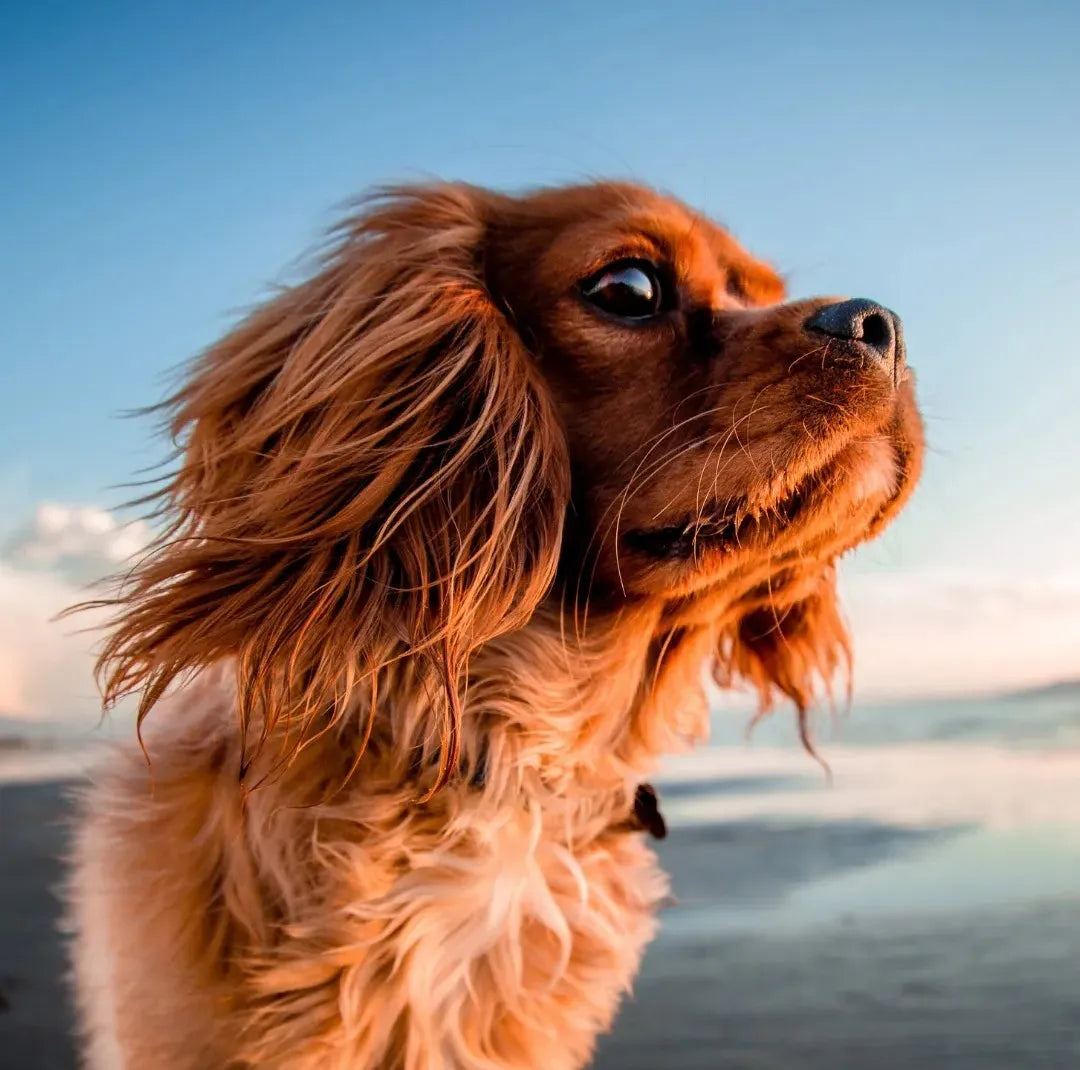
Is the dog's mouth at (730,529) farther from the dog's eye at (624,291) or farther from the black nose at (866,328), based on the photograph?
the dog's eye at (624,291)

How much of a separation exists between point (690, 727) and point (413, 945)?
80 cm

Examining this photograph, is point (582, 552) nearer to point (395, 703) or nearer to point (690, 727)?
point (395, 703)

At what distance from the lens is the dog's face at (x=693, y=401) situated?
69.0 inches

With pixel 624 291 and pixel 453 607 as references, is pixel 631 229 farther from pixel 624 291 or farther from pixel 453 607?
pixel 453 607

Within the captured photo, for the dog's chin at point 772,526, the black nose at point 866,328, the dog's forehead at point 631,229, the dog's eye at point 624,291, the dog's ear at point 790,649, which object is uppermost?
the dog's forehead at point 631,229

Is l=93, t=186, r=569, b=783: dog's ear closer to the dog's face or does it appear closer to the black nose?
the dog's face

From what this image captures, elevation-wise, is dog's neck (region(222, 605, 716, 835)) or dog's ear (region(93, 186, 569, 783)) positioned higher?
dog's ear (region(93, 186, 569, 783))

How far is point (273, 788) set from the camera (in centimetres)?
191

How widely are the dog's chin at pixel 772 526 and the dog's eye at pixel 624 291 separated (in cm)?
43

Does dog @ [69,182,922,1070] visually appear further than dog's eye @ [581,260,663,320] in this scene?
No

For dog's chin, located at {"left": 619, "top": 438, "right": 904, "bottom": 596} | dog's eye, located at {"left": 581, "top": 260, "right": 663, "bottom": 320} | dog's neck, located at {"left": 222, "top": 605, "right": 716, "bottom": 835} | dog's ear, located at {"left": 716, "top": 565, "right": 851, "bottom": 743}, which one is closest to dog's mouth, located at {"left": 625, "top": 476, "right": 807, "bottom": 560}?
dog's chin, located at {"left": 619, "top": 438, "right": 904, "bottom": 596}

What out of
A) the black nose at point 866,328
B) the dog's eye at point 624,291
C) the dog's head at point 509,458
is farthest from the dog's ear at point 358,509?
the black nose at point 866,328

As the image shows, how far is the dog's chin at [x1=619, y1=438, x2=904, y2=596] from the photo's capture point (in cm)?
177

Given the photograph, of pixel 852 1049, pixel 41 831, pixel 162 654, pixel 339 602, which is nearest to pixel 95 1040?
pixel 162 654
